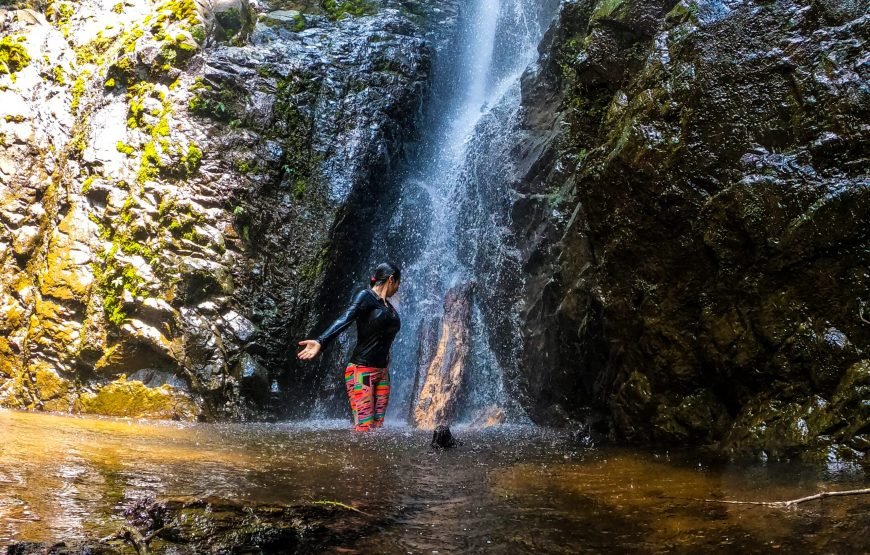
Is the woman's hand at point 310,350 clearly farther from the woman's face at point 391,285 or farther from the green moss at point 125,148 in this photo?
the green moss at point 125,148

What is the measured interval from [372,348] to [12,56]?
997cm

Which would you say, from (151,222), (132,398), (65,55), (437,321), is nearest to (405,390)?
(437,321)

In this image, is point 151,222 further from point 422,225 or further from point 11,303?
point 422,225

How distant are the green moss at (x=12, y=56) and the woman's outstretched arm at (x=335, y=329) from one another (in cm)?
926

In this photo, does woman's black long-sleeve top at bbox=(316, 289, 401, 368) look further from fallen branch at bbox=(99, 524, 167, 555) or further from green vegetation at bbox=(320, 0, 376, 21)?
green vegetation at bbox=(320, 0, 376, 21)

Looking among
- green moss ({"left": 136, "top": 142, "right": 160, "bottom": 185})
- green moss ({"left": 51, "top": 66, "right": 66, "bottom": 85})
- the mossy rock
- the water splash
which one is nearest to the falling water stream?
the mossy rock

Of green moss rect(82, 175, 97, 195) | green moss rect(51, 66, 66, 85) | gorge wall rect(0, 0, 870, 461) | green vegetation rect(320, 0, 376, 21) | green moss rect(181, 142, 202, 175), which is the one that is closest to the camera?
gorge wall rect(0, 0, 870, 461)

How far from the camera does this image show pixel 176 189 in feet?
31.8

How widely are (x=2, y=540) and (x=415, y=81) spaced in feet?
38.6

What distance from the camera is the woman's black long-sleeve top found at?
601 cm

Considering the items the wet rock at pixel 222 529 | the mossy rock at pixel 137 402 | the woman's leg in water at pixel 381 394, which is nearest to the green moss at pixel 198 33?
the mossy rock at pixel 137 402

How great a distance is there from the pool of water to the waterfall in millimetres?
4323

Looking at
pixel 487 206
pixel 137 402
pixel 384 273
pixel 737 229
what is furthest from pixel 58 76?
pixel 737 229

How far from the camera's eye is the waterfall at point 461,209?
30.9 feet
